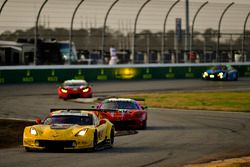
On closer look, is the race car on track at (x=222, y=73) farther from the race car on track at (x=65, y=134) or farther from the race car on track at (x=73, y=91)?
the race car on track at (x=65, y=134)

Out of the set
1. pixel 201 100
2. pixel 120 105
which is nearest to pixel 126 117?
pixel 120 105

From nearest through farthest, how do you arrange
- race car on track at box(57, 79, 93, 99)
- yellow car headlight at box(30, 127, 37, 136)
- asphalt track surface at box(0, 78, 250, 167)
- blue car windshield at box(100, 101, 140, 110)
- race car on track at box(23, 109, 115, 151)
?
1. asphalt track surface at box(0, 78, 250, 167)
2. race car on track at box(23, 109, 115, 151)
3. yellow car headlight at box(30, 127, 37, 136)
4. blue car windshield at box(100, 101, 140, 110)
5. race car on track at box(57, 79, 93, 99)

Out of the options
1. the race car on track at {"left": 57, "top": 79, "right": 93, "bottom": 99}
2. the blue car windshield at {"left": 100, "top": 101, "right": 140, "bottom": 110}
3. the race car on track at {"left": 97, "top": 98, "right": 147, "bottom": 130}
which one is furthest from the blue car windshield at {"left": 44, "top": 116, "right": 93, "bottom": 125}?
the race car on track at {"left": 57, "top": 79, "right": 93, "bottom": 99}

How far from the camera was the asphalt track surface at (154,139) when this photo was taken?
1521 centimetres

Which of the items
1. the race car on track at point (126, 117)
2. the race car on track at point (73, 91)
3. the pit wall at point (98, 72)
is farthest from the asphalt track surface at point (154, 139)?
the pit wall at point (98, 72)

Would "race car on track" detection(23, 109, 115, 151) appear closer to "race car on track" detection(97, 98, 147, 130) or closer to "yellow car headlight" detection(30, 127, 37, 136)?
"yellow car headlight" detection(30, 127, 37, 136)

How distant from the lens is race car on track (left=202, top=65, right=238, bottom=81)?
54094 mm

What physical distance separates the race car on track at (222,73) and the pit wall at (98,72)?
97 cm

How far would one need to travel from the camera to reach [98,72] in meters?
49.0

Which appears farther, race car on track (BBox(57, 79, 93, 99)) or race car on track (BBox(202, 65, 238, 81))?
race car on track (BBox(202, 65, 238, 81))

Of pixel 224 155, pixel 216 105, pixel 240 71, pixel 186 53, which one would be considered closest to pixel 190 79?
pixel 186 53

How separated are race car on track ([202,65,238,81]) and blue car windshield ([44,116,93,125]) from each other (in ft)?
120

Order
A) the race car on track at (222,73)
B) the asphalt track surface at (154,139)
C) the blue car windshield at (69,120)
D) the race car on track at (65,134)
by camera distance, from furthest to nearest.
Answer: the race car on track at (222,73) < the blue car windshield at (69,120) < the race car on track at (65,134) < the asphalt track surface at (154,139)

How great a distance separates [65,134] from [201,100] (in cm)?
2366
